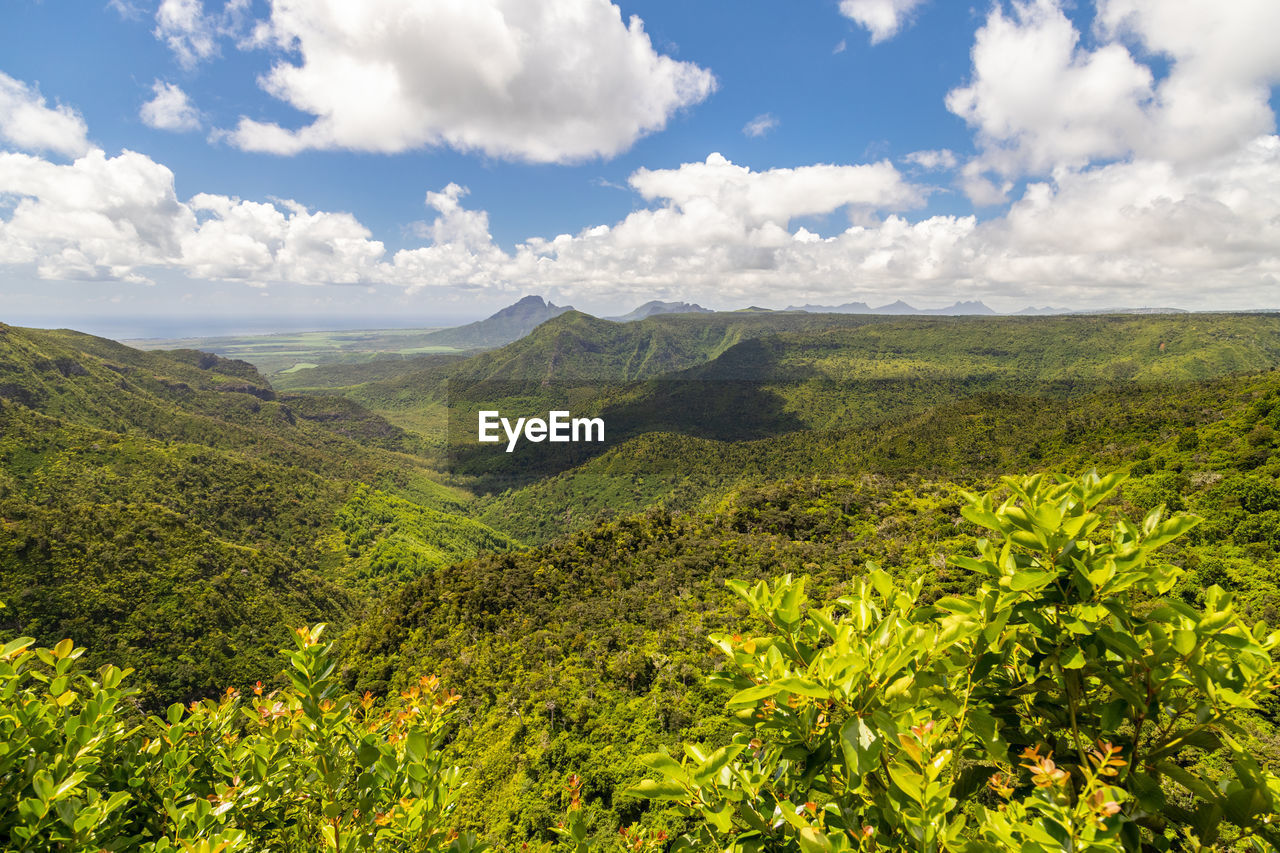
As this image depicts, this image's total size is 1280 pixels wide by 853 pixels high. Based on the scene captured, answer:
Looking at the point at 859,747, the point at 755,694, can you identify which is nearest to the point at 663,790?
the point at 755,694

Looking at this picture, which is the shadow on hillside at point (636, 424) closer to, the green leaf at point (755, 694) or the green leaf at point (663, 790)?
the green leaf at point (663, 790)

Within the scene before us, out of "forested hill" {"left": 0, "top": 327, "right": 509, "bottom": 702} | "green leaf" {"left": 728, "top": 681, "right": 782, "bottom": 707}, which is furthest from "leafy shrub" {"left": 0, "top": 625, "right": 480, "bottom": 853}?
"green leaf" {"left": 728, "top": 681, "right": 782, "bottom": 707}

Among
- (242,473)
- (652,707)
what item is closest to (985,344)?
(652,707)

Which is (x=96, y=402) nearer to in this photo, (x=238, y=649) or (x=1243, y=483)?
(x=238, y=649)

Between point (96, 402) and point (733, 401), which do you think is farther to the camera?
point (733, 401)

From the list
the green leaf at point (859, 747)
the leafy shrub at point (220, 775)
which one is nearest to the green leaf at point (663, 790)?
the green leaf at point (859, 747)

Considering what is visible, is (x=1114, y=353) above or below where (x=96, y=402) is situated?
above

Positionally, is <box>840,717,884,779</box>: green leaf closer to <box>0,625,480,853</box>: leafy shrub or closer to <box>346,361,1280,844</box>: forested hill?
<box>0,625,480,853</box>: leafy shrub

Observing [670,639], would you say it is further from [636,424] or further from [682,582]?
[636,424]
